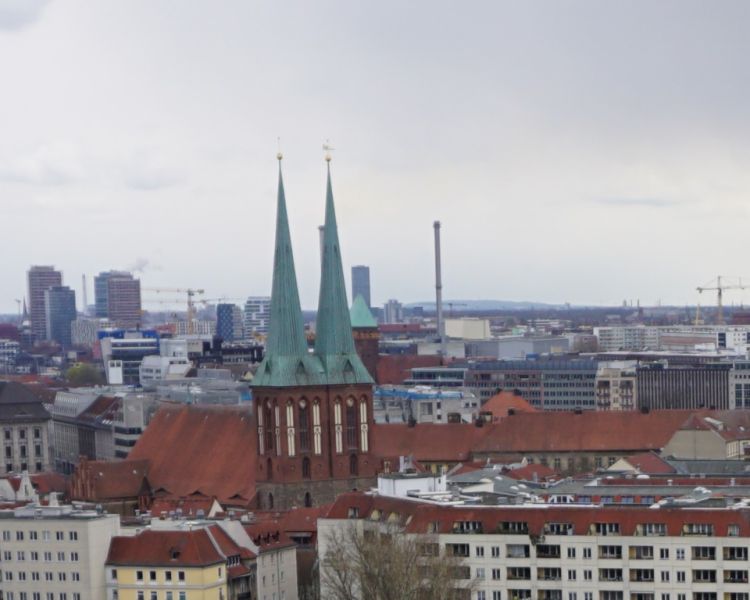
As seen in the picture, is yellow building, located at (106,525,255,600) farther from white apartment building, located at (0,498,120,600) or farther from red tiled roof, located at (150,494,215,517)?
red tiled roof, located at (150,494,215,517)

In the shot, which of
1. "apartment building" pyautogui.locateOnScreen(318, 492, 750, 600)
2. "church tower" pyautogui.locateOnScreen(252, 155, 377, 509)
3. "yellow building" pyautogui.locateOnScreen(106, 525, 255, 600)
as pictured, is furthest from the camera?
"church tower" pyautogui.locateOnScreen(252, 155, 377, 509)

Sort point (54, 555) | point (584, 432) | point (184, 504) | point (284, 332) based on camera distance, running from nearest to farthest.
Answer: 1. point (54, 555)
2. point (284, 332)
3. point (184, 504)
4. point (584, 432)

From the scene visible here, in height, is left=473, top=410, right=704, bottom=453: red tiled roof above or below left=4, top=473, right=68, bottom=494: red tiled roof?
above

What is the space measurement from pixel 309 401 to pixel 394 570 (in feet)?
128

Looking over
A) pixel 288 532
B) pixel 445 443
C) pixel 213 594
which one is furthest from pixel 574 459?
pixel 213 594

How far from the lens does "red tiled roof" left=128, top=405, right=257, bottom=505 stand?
14788cm

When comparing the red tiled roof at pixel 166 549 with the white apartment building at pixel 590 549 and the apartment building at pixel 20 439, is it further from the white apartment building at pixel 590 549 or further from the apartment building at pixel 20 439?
the apartment building at pixel 20 439

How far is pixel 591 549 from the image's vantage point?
107m

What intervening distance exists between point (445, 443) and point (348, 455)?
29.1 metres

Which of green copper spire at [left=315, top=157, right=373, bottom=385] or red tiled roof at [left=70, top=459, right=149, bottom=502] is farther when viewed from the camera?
red tiled roof at [left=70, top=459, right=149, bottom=502]

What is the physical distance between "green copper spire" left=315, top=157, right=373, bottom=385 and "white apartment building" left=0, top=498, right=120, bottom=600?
27500mm

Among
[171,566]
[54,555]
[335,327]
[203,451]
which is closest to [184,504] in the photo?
[203,451]

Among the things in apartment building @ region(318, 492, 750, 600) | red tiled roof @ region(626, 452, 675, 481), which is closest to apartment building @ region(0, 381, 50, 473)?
red tiled roof @ region(626, 452, 675, 481)

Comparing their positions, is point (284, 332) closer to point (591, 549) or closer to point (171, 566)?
point (171, 566)
